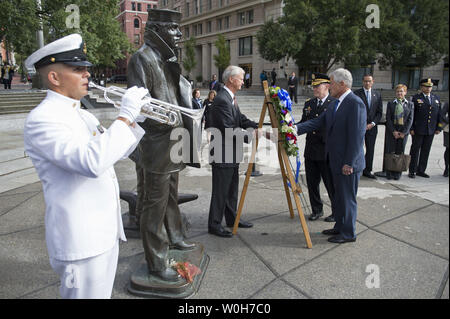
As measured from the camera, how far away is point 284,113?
389 centimetres

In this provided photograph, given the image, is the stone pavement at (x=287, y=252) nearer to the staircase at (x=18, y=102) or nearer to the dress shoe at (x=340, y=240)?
the dress shoe at (x=340, y=240)

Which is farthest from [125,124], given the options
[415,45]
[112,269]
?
[415,45]

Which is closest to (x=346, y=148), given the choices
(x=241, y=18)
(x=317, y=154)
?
(x=317, y=154)

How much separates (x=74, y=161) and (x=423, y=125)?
7.44m

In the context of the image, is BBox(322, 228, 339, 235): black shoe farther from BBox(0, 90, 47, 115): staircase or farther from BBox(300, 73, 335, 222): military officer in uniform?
BBox(0, 90, 47, 115): staircase

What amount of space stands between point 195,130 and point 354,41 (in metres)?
23.6

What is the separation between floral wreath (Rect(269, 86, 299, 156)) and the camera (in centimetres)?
387

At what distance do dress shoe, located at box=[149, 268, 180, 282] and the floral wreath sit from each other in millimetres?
1975

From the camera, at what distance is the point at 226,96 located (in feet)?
13.2

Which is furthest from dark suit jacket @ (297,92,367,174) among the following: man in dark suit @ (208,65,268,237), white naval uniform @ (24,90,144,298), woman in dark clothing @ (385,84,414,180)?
woman in dark clothing @ (385,84,414,180)

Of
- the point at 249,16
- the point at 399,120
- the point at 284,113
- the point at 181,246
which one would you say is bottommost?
the point at 181,246

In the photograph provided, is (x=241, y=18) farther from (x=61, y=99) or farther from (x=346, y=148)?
(x=61, y=99)

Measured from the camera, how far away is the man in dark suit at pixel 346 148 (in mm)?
3914
